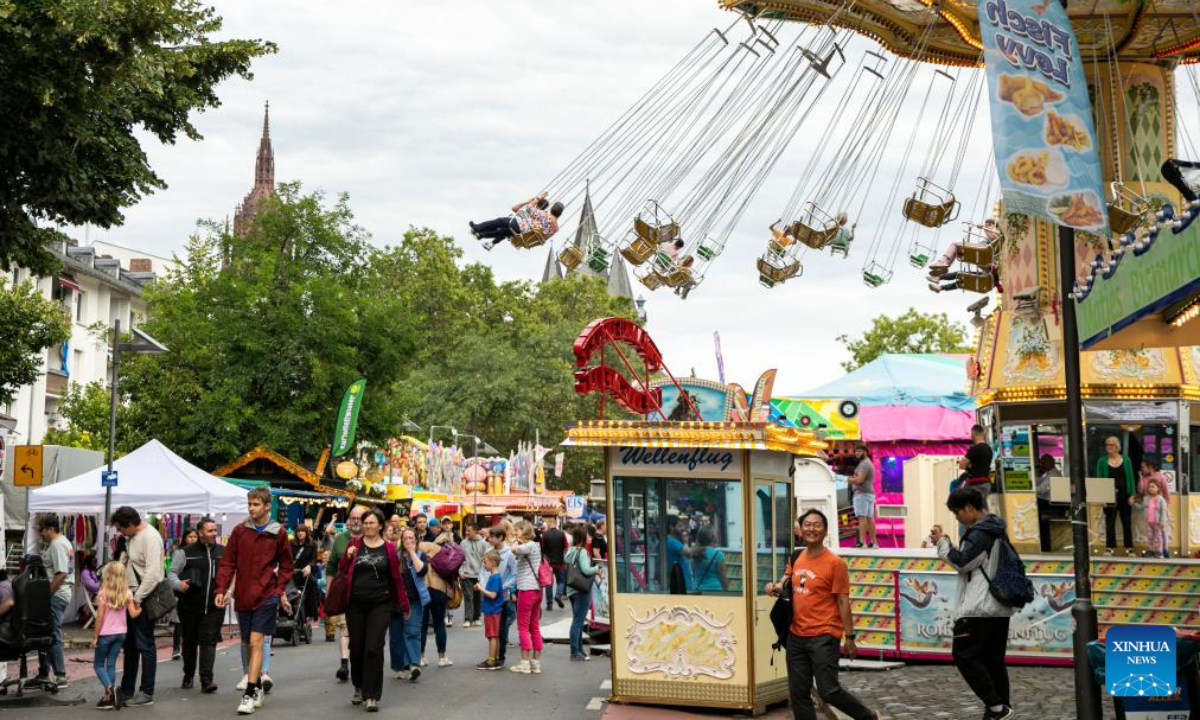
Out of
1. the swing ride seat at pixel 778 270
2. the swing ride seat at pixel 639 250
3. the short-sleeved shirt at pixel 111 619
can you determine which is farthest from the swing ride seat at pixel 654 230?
the short-sleeved shirt at pixel 111 619

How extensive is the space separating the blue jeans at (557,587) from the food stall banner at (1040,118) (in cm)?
1977

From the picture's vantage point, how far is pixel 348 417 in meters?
35.7

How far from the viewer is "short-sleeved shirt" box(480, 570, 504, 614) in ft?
56.3

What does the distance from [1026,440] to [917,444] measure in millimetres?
16432

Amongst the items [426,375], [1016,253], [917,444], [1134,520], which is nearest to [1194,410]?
[1134,520]

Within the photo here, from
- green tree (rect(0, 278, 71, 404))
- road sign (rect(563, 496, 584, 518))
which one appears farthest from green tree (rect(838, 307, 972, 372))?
green tree (rect(0, 278, 71, 404))

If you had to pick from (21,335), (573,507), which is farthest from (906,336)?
(21,335)

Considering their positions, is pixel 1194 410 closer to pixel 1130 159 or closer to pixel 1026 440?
pixel 1026 440

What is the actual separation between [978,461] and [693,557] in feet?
15.8

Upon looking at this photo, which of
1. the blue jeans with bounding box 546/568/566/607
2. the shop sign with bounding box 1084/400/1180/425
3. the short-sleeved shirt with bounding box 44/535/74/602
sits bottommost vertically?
the blue jeans with bounding box 546/568/566/607

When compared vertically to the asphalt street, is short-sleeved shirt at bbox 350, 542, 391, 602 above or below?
above

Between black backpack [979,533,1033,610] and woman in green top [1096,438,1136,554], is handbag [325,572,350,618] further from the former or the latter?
woman in green top [1096,438,1136,554]

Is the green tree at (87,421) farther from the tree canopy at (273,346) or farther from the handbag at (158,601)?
the handbag at (158,601)

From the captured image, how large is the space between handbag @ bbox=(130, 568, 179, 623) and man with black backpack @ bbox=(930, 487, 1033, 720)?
7224 mm
